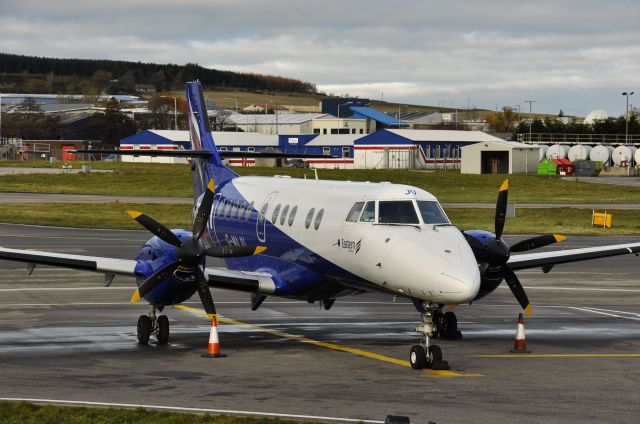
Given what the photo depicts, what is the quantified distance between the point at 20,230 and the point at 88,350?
35.9m

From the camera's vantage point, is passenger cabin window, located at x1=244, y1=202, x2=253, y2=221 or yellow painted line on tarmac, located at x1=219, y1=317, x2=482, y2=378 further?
passenger cabin window, located at x1=244, y1=202, x2=253, y2=221

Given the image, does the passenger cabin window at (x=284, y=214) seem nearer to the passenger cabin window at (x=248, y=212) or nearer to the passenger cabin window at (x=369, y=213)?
the passenger cabin window at (x=248, y=212)

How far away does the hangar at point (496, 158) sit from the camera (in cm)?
11888

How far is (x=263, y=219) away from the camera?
1049 inches

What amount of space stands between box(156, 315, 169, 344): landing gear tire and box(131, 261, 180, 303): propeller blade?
91 cm

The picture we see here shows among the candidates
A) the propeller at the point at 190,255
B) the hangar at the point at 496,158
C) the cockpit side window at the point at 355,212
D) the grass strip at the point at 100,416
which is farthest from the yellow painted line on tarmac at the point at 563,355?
the hangar at the point at 496,158

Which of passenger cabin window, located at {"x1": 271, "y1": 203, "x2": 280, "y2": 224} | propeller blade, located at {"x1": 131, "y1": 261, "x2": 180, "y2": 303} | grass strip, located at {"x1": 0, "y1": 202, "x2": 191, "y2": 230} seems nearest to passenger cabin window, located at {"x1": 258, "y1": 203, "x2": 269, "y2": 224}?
passenger cabin window, located at {"x1": 271, "y1": 203, "x2": 280, "y2": 224}

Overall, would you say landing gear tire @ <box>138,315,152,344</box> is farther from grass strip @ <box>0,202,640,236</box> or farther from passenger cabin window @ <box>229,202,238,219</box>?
grass strip @ <box>0,202,640,236</box>

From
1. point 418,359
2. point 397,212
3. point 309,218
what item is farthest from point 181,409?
point 309,218

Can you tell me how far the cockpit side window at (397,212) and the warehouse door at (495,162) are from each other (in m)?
99.7

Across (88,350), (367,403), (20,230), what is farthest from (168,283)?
(20,230)

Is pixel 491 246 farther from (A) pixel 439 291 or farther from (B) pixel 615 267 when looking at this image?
(B) pixel 615 267

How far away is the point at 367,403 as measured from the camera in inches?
665

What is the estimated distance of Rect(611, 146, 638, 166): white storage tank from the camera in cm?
12181
